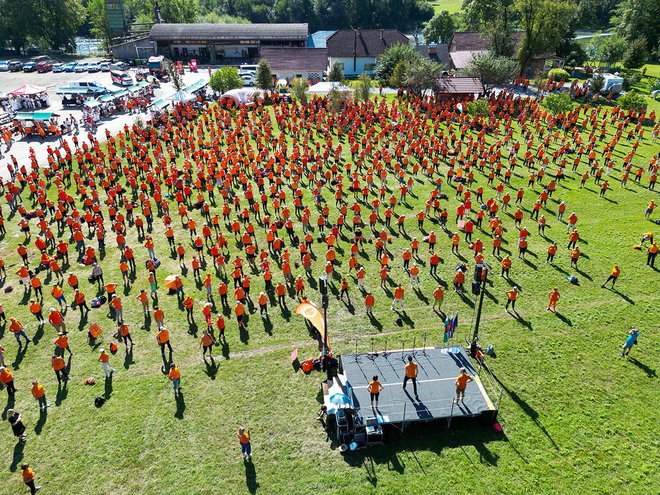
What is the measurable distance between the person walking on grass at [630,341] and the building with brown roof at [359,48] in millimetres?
53949

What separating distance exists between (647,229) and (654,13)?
50452 mm

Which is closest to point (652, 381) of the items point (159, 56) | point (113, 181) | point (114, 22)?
point (113, 181)

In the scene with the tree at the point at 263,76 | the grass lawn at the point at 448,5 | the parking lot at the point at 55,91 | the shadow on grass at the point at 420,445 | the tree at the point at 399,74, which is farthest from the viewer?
the grass lawn at the point at 448,5

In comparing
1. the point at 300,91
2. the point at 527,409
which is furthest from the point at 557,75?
the point at 527,409

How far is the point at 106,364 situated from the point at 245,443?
580cm

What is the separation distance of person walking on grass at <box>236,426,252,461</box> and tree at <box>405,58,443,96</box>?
3876 cm

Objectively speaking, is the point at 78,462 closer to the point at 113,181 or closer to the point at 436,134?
the point at 113,181

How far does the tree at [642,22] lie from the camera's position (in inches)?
2239

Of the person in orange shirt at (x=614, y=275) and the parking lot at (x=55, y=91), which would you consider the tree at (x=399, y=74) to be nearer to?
the parking lot at (x=55, y=91)

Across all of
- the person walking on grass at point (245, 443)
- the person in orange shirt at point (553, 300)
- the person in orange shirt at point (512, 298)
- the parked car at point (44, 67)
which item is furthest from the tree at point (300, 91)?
the parked car at point (44, 67)

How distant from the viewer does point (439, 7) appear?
12738cm

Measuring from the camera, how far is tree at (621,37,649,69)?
177ft

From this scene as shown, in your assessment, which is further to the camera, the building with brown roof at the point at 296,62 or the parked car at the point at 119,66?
the parked car at the point at 119,66

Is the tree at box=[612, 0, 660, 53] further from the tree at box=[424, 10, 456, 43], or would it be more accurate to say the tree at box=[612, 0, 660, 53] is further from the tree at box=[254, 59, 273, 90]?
the tree at box=[254, 59, 273, 90]
